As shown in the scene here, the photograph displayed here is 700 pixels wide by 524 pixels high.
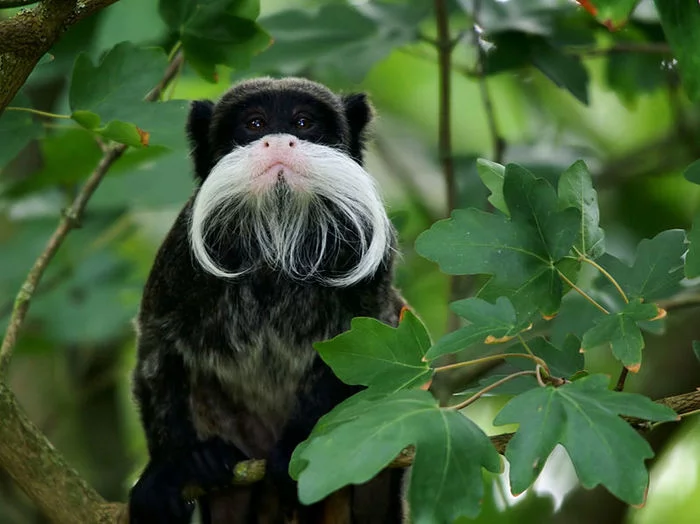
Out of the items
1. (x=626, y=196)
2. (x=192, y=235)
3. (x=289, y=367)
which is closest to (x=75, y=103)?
(x=192, y=235)

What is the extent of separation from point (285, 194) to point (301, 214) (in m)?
0.10

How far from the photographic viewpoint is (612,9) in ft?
7.45

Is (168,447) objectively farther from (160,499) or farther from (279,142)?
(279,142)

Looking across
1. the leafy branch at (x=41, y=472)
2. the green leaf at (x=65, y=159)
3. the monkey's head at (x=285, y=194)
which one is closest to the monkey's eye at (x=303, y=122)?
the monkey's head at (x=285, y=194)

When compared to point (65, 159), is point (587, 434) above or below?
above

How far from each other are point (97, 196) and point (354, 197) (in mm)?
1514

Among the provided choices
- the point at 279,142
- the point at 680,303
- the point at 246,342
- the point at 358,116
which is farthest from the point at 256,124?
the point at 680,303

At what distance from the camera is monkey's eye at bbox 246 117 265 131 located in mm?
3273

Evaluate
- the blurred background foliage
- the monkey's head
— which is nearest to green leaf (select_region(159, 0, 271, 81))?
the blurred background foliage

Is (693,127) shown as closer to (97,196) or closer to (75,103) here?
(97,196)

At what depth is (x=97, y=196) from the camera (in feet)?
14.4

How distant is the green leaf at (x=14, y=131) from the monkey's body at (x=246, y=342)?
49cm

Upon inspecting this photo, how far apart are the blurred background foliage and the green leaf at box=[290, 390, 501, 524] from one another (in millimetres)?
1359

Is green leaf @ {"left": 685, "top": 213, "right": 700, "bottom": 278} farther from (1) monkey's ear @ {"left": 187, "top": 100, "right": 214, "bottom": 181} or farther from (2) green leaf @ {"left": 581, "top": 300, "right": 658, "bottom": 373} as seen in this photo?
Result: (1) monkey's ear @ {"left": 187, "top": 100, "right": 214, "bottom": 181}
